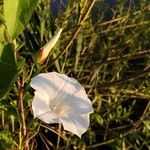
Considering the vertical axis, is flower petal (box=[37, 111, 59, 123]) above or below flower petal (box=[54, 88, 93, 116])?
above

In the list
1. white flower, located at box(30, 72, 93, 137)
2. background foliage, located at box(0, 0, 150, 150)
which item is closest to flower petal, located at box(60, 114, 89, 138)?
white flower, located at box(30, 72, 93, 137)

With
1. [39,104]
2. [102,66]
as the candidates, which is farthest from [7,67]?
[102,66]

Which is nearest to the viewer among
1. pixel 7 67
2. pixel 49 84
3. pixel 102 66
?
pixel 7 67

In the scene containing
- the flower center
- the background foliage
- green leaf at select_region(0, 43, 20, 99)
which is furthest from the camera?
the background foliage

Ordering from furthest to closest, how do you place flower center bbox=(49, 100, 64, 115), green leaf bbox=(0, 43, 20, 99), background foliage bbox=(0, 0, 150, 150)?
1. background foliage bbox=(0, 0, 150, 150)
2. flower center bbox=(49, 100, 64, 115)
3. green leaf bbox=(0, 43, 20, 99)

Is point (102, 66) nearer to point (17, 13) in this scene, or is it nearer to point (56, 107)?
point (56, 107)

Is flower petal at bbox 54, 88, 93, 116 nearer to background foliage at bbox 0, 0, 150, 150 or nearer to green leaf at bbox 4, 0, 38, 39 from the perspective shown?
green leaf at bbox 4, 0, 38, 39
